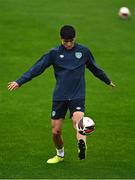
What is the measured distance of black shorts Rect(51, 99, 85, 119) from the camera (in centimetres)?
1269

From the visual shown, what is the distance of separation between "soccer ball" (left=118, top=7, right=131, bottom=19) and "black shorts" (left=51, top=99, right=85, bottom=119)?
49.5ft

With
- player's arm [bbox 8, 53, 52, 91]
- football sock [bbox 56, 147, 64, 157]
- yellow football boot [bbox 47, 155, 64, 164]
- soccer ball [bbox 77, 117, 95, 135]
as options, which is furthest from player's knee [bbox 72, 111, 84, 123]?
yellow football boot [bbox 47, 155, 64, 164]

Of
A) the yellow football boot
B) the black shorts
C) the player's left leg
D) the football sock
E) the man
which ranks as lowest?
the yellow football boot

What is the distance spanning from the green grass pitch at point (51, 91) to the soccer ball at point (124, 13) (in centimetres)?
28

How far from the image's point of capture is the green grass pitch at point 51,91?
1333 cm

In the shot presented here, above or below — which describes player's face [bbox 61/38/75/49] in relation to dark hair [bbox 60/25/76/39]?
below

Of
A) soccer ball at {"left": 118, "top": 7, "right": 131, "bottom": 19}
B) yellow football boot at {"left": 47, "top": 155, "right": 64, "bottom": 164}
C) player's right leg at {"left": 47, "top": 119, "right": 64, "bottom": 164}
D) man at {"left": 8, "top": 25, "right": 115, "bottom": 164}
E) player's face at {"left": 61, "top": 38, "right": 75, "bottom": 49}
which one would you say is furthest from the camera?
soccer ball at {"left": 118, "top": 7, "right": 131, "bottom": 19}

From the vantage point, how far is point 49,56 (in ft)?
41.6

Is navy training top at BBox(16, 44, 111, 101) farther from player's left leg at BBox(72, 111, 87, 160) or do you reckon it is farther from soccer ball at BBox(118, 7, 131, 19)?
soccer ball at BBox(118, 7, 131, 19)

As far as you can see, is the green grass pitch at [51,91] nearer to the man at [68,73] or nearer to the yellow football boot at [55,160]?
the yellow football boot at [55,160]

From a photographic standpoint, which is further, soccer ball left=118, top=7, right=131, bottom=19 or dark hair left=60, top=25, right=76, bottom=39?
soccer ball left=118, top=7, right=131, bottom=19

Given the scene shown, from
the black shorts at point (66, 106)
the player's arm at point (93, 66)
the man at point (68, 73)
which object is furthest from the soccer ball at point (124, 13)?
the black shorts at point (66, 106)

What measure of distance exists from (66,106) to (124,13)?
1523cm

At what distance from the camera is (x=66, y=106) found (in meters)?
12.9
